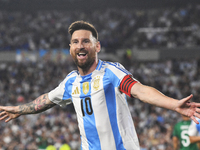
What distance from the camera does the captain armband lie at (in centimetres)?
272

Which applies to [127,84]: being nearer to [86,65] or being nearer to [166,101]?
[166,101]

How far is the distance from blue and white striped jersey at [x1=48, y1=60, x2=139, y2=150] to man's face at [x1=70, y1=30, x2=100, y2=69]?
0.49 feet

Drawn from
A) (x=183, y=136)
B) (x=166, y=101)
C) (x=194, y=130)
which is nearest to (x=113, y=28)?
(x=183, y=136)

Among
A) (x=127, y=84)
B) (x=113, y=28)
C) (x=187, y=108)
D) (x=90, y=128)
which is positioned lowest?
(x=90, y=128)

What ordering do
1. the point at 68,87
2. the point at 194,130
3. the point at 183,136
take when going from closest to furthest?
the point at 68,87
the point at 194,130
the point at 183,136

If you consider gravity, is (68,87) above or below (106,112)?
above

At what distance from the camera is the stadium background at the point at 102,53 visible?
13.4 metres

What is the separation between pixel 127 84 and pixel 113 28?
21.7m

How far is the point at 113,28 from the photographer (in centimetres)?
2406

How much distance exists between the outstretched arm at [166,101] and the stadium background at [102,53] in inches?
335

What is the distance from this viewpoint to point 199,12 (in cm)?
2358

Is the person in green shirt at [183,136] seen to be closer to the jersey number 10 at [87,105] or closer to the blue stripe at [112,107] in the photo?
the blue stripe at [112,107]

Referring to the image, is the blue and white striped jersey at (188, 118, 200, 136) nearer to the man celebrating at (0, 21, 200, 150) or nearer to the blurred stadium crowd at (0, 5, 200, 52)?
the man celebrating at (0, 21, 200, 150)

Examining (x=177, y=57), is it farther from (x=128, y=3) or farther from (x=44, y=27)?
(x=44, y=27)
